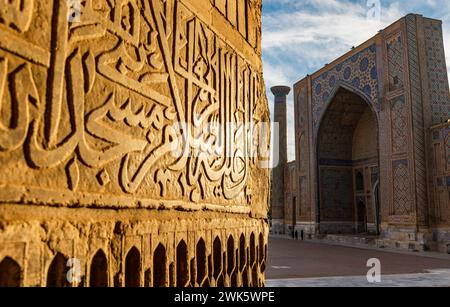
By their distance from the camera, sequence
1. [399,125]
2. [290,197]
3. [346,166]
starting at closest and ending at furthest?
1. [399,125]
2. [346,166]
3. [290,197]

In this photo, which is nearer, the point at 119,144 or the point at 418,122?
the point at 119,144

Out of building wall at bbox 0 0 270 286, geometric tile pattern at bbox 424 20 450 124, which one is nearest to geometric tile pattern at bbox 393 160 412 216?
geometric tile pattern at bbox 424 20 450 124

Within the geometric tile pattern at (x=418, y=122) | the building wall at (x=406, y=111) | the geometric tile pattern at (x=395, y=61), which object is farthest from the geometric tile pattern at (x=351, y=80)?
the geometric tile pattern at (x=418, y=122)

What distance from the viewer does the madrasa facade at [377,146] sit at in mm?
11578

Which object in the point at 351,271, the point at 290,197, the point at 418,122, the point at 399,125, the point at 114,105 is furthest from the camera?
the point at 290,197

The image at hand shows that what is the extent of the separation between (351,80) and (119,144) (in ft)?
48.9

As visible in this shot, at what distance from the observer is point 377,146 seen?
13875 mm

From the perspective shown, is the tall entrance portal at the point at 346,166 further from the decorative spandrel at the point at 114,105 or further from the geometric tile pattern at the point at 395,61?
the decorative spandrel at the point at 114,105

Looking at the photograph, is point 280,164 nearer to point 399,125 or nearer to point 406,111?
point 399,125

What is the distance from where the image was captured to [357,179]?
17312 mm

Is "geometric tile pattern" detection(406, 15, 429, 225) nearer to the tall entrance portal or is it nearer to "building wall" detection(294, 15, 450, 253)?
"building wall" detection(294, 15, 450, 253)

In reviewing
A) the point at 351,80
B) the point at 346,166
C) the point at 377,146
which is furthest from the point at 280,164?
the point at 377,146

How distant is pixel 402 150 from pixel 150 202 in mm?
12239

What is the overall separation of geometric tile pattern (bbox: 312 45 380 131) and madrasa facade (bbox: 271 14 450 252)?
0.04 m
